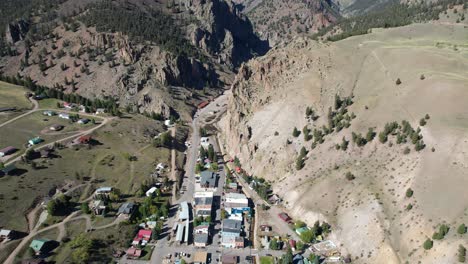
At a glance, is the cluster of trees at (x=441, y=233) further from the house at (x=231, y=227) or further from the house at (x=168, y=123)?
the house at (x=168, y=123)

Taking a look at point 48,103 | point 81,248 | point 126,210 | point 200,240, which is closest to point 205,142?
point 126,210

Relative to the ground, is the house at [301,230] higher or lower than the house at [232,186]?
lower

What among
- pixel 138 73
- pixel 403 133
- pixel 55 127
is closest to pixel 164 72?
pixel 138 73

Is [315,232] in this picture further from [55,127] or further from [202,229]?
[55,127]

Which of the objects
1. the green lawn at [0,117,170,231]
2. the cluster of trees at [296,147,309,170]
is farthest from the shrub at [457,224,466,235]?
the green lawn at [0,117,170,231]

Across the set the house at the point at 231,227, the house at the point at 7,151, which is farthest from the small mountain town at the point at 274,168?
the house at the point at 231,227

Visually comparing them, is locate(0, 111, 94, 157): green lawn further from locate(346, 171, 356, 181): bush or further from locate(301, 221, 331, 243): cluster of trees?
locate(346, 171, 356, 181): bush

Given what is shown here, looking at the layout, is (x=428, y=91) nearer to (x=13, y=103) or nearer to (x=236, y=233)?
(x=236, y=233)
